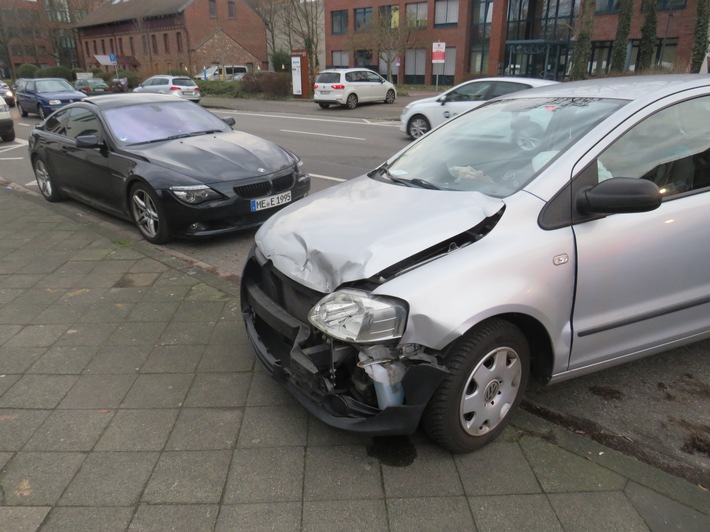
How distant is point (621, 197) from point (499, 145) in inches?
38.1

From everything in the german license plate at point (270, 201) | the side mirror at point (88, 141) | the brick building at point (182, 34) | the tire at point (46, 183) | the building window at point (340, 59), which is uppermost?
the brick building at point (182, 34)

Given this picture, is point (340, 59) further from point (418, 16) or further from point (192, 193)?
point (192, 193)

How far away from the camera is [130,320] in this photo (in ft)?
13.5

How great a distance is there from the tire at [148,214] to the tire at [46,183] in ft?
7.94

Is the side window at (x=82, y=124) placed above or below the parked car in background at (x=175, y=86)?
above

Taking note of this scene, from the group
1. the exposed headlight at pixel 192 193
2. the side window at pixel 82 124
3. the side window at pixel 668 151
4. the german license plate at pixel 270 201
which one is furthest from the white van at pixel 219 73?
the side window at pixel 668 151

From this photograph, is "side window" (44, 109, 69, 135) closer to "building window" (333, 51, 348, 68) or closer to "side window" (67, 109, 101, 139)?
"side window" (67, 109, 101, 139)

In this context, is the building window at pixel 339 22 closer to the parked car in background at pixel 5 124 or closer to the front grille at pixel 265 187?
the parked car in background at pixel 5 124

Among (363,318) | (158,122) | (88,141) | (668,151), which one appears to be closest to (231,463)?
(363,318)

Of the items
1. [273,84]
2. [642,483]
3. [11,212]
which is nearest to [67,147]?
[11,212]

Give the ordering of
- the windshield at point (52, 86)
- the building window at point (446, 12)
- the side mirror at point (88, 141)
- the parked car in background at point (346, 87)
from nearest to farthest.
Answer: the side mirror at point (88, 141) < the windshield at point (52, 86) < the parked car in background at point (346, 87) < the building window at point (446, 12)

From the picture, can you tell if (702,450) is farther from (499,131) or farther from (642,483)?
(499,131)

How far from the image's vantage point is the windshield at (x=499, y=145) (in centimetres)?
291

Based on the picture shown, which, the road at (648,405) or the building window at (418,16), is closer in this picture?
the road at (648,405)
